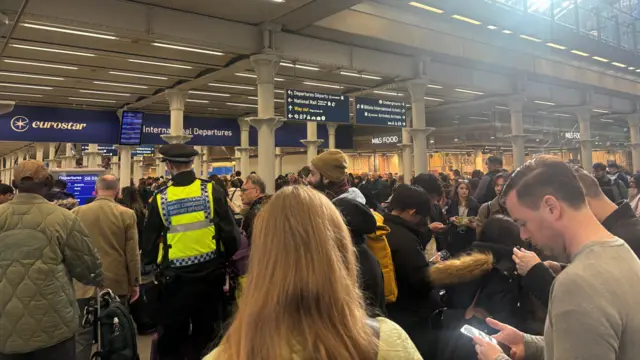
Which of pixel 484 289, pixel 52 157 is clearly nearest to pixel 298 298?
pixel 484 289

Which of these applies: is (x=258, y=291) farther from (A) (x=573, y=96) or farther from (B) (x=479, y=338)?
(A) (x=573, y=96)

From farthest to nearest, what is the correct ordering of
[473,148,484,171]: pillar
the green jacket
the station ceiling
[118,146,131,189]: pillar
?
[473,148,484,171]: pillar → [118,146,131,189]: pillar → the station ceiling → the green jacket

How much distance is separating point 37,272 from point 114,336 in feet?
2.21

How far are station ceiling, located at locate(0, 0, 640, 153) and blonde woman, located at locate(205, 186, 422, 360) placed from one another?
17.6ft

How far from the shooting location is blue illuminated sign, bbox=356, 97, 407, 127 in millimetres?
11406

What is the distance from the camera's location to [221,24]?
7.82 m

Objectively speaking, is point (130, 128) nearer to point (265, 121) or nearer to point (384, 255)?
point (265, 121)

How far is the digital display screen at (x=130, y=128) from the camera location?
13.9 metres

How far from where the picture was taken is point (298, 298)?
888 mm

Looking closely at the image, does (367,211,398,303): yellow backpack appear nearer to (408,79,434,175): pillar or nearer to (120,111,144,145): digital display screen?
(408,79,434,175): pillar

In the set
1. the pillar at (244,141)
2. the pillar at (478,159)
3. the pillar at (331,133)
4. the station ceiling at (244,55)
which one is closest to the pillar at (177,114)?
the station ceiling at (244,55)

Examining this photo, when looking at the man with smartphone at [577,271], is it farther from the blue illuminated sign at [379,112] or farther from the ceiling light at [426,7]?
the blue illuminated sign at [379,112]

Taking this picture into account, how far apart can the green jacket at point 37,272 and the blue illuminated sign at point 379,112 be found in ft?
30.5

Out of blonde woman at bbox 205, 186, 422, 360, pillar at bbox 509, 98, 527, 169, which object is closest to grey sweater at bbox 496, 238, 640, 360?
blonde woman at bbox 205, 186, 422, 360
